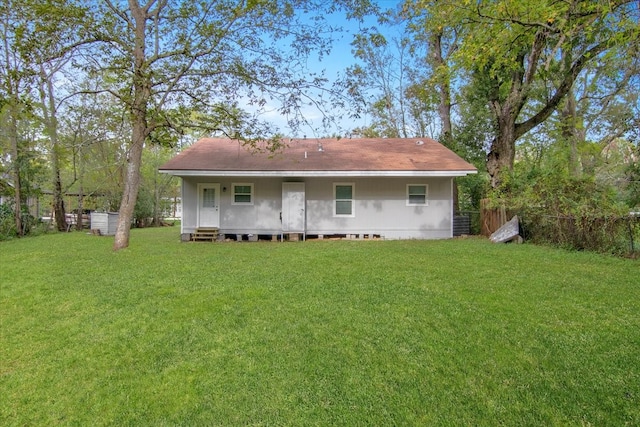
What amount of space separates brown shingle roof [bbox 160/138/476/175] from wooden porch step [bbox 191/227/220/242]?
6.74 ft

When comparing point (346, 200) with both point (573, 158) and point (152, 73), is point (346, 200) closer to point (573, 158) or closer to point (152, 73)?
point (152, 73)

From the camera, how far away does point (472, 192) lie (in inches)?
633

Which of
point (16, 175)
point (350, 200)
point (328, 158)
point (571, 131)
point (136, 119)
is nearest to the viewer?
point (136, 119)

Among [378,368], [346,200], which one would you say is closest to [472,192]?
[346,200]

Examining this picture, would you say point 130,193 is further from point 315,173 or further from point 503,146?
point 503,146

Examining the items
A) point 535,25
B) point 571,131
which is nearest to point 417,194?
point 535,25

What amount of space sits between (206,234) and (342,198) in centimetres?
484

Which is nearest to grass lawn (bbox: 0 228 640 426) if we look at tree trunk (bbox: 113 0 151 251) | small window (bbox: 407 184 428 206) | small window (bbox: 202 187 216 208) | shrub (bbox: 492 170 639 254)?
shrub (bbox: 492 170 639 254)

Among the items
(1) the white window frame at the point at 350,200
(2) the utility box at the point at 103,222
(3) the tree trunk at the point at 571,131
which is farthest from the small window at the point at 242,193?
(3) the tree trunk at the point at 571,131

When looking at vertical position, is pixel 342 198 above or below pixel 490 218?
above

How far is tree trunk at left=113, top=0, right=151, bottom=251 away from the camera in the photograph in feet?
30.7

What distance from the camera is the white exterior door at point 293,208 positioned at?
12172 mm

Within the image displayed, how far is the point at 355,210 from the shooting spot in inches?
493

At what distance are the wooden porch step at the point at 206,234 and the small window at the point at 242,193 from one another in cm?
129
